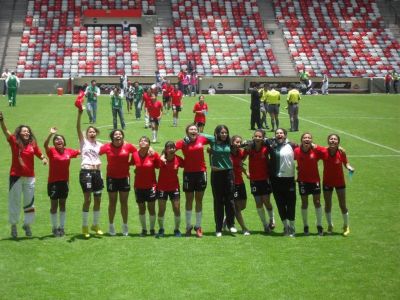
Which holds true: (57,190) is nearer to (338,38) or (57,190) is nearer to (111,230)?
(111,230)

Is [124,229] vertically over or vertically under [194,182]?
under

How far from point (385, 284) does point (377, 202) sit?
20.4 feet

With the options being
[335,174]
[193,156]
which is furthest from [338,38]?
[193,156]

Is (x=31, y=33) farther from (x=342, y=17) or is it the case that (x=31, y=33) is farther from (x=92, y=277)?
(x=92, y=277)

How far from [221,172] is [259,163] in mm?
780

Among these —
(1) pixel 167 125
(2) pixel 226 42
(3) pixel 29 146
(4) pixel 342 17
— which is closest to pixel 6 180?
(3) pixel 29 146

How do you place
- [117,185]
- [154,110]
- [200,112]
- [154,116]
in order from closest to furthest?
[117,185], [154,116], [154,110], [200,112]

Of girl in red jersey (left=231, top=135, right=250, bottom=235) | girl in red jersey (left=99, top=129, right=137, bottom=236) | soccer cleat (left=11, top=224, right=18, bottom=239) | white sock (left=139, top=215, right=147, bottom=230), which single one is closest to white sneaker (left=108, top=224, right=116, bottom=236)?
girl in red jersey (left=99, top=129, right=137, bottom=236)

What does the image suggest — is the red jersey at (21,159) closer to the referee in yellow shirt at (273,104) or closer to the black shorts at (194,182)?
the black shorts at (194,182)

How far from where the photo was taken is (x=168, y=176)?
1245 centimetres

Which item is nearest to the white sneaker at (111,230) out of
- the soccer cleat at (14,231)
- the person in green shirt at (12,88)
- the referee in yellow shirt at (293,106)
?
the soccer cleat at (14,231)

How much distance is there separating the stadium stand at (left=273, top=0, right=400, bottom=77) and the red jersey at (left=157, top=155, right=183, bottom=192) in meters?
45.7

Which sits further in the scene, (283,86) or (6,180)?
(283,86)

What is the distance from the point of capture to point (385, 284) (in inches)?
389
